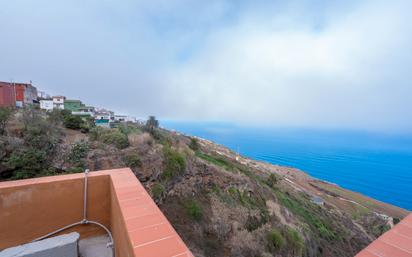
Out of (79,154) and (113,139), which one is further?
(113,139)

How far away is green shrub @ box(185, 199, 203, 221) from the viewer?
508cm

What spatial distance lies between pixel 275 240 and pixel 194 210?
2.99 m

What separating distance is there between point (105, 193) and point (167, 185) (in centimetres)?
380

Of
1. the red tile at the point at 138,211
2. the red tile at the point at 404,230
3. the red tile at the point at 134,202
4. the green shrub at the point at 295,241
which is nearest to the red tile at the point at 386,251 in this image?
the red tile at the point at 404,230

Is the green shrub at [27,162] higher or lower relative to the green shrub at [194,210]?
higher

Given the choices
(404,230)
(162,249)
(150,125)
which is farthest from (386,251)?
(150,125)

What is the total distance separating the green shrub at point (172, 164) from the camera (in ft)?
18.8

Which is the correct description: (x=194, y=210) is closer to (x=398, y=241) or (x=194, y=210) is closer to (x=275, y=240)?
(x=275, y=240)

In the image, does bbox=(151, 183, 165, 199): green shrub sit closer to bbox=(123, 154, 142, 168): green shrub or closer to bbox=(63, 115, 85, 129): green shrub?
bbox=(123, 154, 142, 168): green shrub

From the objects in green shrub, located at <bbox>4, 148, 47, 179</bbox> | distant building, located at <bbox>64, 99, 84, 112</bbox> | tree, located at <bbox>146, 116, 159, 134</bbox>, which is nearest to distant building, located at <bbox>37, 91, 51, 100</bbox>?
distant building, located at <bbox>64, 99, 84, 112</bbox>

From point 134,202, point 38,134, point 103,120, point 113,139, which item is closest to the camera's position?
point 134,202

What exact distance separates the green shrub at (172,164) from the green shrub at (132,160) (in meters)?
0.87

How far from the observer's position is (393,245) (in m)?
0.87

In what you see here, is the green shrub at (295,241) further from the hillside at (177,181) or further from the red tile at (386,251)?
the red tile at (386,251)
